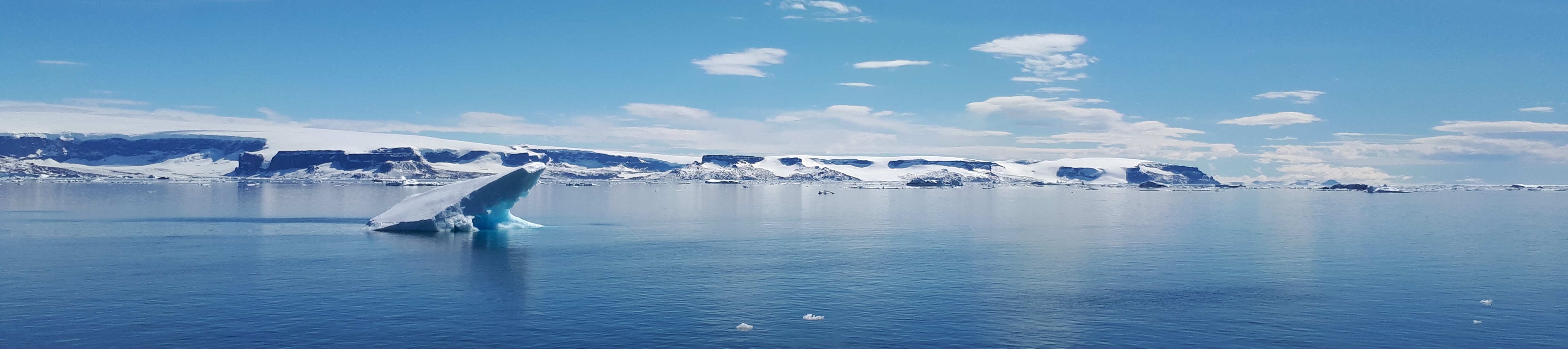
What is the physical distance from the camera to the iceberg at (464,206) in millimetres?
46812

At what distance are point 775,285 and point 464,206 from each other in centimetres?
2397

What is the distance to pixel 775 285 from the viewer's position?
2927cm

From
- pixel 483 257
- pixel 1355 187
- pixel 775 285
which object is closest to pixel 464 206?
pixel 483 257

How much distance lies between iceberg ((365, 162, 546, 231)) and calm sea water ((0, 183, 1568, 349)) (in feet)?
4.13

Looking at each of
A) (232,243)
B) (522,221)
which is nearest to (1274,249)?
(522,221)

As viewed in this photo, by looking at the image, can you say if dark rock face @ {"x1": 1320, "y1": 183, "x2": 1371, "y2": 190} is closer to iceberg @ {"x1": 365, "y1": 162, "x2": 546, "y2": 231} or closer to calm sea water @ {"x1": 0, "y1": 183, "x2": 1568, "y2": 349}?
calm sea water @ {"x1": 0, "y1": 183, "x2": 1568, "y2": 349}

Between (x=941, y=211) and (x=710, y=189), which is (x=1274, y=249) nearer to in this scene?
(x=941, y=211)

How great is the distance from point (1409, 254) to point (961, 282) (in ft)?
77.1

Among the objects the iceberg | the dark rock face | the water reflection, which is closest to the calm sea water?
the water reflection

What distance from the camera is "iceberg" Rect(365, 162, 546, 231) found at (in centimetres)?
4681

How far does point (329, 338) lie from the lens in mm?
20234

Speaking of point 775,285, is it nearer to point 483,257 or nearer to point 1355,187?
point 483,257

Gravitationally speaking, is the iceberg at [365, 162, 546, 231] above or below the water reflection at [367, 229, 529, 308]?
above

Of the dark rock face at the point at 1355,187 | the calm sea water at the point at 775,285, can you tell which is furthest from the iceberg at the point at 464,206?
the dark rock face at the point at 1355,187
